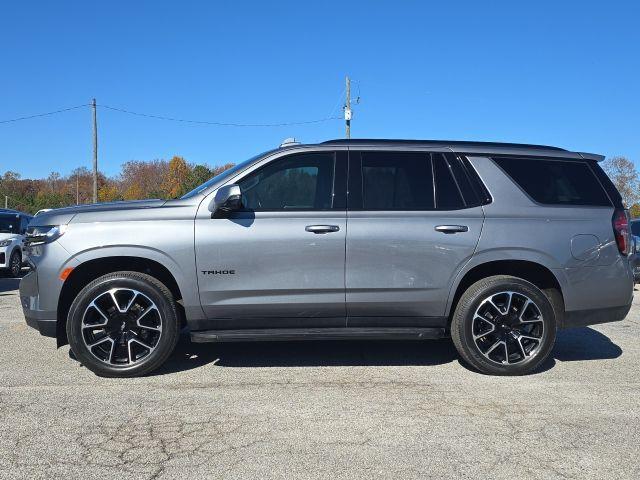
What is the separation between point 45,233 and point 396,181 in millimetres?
2980

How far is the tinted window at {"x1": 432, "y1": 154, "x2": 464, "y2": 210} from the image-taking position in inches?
193

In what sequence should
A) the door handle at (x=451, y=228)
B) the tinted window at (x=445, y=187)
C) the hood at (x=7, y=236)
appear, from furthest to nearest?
the hood at (x=7, y=236)
the tinted window at (x=445, y=187)
the door handle at (x=451, y=228)

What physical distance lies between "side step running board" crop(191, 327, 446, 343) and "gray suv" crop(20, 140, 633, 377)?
1 cm

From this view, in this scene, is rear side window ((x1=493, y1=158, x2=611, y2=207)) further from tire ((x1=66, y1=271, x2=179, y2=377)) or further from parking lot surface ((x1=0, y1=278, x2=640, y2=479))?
tire ((x1=66, y1=271, x2=179, y2=377))

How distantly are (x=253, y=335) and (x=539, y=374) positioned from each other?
252 cm

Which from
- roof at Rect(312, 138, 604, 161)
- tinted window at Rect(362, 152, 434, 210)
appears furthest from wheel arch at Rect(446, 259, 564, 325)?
roof at Rect(312, 138, 604, 161)

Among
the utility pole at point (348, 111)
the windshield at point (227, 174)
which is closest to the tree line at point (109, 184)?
the utility pole at point (348, 111)

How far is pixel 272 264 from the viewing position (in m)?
4.65

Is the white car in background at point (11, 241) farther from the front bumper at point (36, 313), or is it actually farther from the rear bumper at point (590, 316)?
the rear bumper at point (590, 316)

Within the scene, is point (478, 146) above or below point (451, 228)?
above

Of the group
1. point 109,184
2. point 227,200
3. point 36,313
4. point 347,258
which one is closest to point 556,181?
point 347,258

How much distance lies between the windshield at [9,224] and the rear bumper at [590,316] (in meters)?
13.5

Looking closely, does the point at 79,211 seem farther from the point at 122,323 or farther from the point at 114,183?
the point at 114,183

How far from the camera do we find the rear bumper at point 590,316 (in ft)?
16.2
